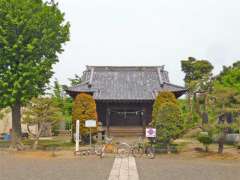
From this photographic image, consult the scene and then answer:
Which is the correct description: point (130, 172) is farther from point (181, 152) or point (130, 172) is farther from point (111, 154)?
point (181, 152)

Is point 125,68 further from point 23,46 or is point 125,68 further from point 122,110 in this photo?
point 23,46

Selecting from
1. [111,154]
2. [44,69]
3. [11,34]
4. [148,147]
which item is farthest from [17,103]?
[148,147]

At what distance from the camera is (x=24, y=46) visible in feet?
91.0

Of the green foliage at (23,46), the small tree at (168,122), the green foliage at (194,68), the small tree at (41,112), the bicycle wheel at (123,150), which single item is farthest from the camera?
the green foliage at (194,68)

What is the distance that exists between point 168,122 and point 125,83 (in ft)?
46.6

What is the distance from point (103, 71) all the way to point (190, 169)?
25957mm

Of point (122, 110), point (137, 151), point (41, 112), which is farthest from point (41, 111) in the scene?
point (122, 110)

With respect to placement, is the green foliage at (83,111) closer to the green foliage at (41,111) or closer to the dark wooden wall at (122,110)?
the green foliage at (41,111)

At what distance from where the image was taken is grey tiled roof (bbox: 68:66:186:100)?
36.2m

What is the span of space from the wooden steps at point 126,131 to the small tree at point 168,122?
406 inches

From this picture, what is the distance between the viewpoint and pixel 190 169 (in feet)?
57.7

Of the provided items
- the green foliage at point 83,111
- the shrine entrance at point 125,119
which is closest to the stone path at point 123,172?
the green foliage at point 83,111

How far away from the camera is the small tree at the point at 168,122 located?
2588 cm

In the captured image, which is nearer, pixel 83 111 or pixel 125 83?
pixel 83 111
